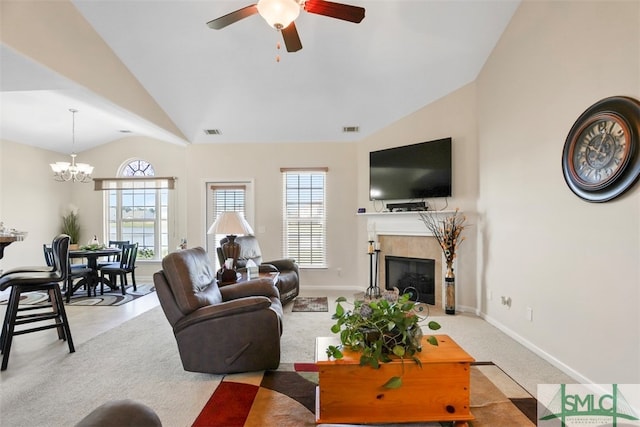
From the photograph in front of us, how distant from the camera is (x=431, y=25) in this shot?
3271 millimetres

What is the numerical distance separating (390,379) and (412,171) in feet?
10.8

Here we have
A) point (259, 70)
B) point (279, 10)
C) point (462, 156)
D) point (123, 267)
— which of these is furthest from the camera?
point (123, 267)

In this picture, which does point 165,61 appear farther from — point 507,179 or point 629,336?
point 629,336

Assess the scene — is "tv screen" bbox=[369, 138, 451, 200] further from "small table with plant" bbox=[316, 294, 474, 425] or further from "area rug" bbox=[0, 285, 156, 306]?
"area rug" bbox=[0, 285, 156, 306]

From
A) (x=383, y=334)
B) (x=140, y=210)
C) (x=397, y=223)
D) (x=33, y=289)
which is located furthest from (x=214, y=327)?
(x=140, y=210)

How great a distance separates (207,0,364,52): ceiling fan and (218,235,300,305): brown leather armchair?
2.58 metres

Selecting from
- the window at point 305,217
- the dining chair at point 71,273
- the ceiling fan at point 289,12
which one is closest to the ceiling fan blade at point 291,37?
the ceiling fan at point 289,12

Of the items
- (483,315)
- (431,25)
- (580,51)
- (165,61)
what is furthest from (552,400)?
(165,61)

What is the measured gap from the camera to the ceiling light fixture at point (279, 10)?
191cm

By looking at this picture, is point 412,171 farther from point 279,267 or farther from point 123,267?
point 123,267

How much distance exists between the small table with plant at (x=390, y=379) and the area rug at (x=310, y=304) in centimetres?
240

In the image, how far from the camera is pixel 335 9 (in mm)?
2137

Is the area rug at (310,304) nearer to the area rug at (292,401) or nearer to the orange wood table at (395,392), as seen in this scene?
the area rug at (292,401)

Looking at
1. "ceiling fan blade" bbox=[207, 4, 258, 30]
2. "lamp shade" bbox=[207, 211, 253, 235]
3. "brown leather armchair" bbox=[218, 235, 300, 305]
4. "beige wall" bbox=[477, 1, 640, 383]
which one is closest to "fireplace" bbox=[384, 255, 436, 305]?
"beige wall" bbox=[477, 1, 640, 383]
